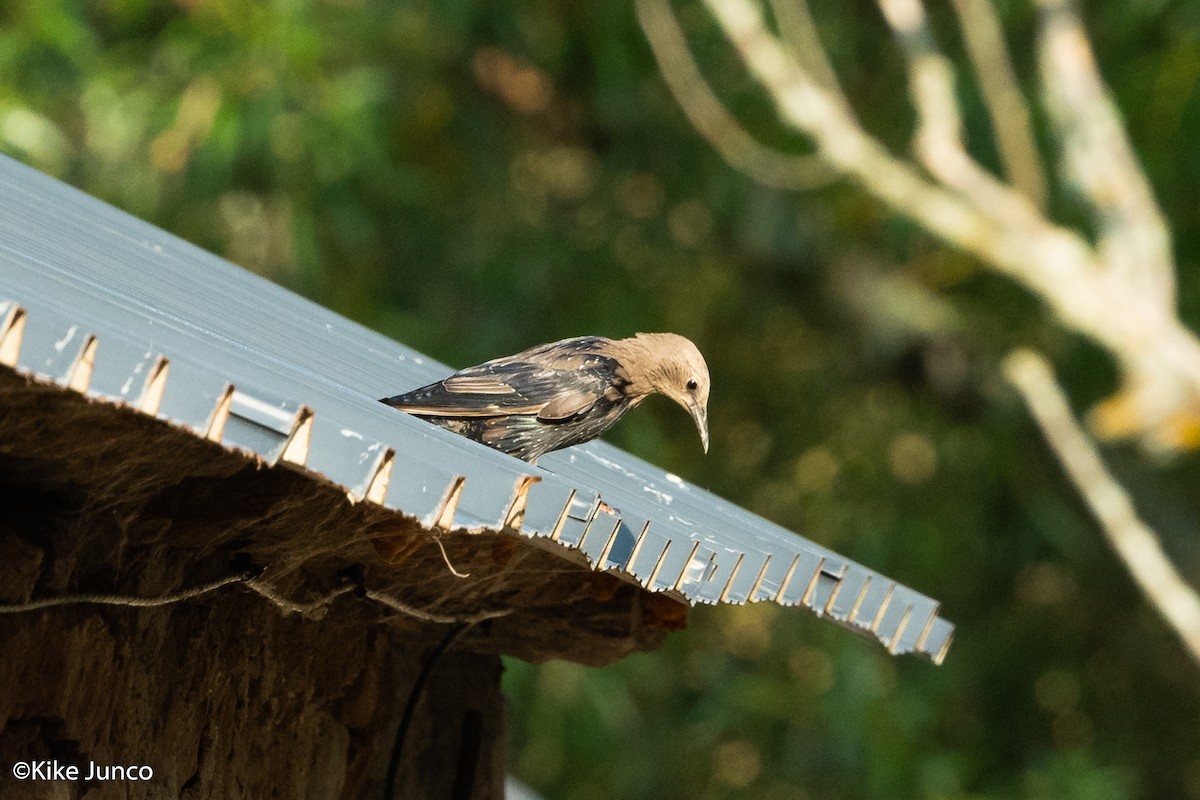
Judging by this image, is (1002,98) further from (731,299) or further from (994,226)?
(731,299)

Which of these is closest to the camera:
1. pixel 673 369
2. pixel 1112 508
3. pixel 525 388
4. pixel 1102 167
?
pixel 525 388

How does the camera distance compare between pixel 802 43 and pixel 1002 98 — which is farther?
pixel 802 43

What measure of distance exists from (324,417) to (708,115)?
8.27m

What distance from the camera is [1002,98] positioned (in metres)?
8.33

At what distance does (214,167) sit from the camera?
368 inches

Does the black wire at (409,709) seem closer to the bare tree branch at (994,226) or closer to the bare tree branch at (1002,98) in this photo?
the bare tree branch at (994,226)

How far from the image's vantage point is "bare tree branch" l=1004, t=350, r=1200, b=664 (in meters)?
7.73

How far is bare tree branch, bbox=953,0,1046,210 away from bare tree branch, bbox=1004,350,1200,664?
955mm

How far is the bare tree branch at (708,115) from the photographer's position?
31.9ft

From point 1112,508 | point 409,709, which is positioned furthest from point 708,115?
point 409,709

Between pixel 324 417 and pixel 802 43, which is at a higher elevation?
pixel 802 43

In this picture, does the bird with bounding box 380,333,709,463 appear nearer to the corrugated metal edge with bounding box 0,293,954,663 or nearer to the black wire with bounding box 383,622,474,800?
the black wire with bounding box 383,622,474,800

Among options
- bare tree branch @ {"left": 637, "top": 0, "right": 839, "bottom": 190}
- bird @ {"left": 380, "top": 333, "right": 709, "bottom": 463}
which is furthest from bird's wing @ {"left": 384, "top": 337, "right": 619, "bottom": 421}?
bare tree branch @ {"left": 637, "top": 0, "right": 839, "bottom": 190}

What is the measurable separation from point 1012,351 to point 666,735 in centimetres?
349
